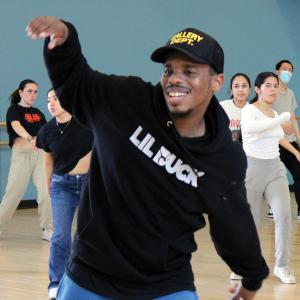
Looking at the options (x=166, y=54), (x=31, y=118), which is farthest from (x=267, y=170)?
(x=31, y=118)

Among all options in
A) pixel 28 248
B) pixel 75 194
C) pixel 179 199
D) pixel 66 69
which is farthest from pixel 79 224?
pixel 28 248

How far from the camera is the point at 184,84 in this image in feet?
9.68

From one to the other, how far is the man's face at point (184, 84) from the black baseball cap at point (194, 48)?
3 cm

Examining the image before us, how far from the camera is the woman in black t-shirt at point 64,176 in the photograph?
19.5ft

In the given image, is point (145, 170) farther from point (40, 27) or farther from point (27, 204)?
point (27, 204)

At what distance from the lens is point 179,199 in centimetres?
293

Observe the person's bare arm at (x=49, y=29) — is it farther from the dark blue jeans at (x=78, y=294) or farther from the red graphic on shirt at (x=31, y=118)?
the red graphic on shirt at (x=31, y=118)

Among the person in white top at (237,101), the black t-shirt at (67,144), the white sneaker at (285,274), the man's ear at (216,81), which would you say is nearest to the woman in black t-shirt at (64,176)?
the black t-shirt at (67,144)

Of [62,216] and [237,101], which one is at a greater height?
[237,101]

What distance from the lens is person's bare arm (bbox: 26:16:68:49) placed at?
2.72 metres

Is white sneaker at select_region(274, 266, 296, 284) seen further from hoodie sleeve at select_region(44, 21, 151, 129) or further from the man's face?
hoodie sleeve at select_region(44, 21, 151, 129)

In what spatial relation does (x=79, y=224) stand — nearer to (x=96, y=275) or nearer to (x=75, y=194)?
(x=96, y=275)

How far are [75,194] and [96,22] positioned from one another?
652cm

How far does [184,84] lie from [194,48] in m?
0.13
